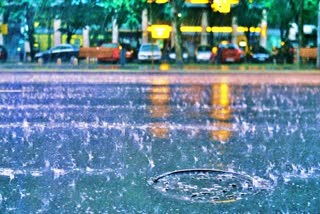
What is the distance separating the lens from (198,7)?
56250mm

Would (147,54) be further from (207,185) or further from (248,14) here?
(207,185)

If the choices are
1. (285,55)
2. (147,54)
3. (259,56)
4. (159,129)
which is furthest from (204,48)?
(159,129)

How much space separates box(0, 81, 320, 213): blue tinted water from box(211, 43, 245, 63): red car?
2400 cm

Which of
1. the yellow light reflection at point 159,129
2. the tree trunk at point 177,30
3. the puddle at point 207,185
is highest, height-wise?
the tree trunk at point 177,30

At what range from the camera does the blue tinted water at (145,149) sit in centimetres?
590

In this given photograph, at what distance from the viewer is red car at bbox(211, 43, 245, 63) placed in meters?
39.9

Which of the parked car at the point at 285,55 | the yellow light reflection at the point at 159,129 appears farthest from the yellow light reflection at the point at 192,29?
the yellow light reflection at the point at 159,129

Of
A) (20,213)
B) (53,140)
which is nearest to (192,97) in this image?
(53,140)

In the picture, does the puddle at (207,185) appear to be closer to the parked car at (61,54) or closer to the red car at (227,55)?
the red car at (227,55)

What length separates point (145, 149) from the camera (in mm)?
8430

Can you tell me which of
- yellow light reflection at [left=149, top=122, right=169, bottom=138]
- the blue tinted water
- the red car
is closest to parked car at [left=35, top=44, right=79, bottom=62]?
the red car

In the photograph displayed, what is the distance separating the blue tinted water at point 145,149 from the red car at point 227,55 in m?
24.0

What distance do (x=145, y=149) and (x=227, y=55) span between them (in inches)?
1298

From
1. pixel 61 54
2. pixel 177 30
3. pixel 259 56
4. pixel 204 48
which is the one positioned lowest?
pixel 259 56
